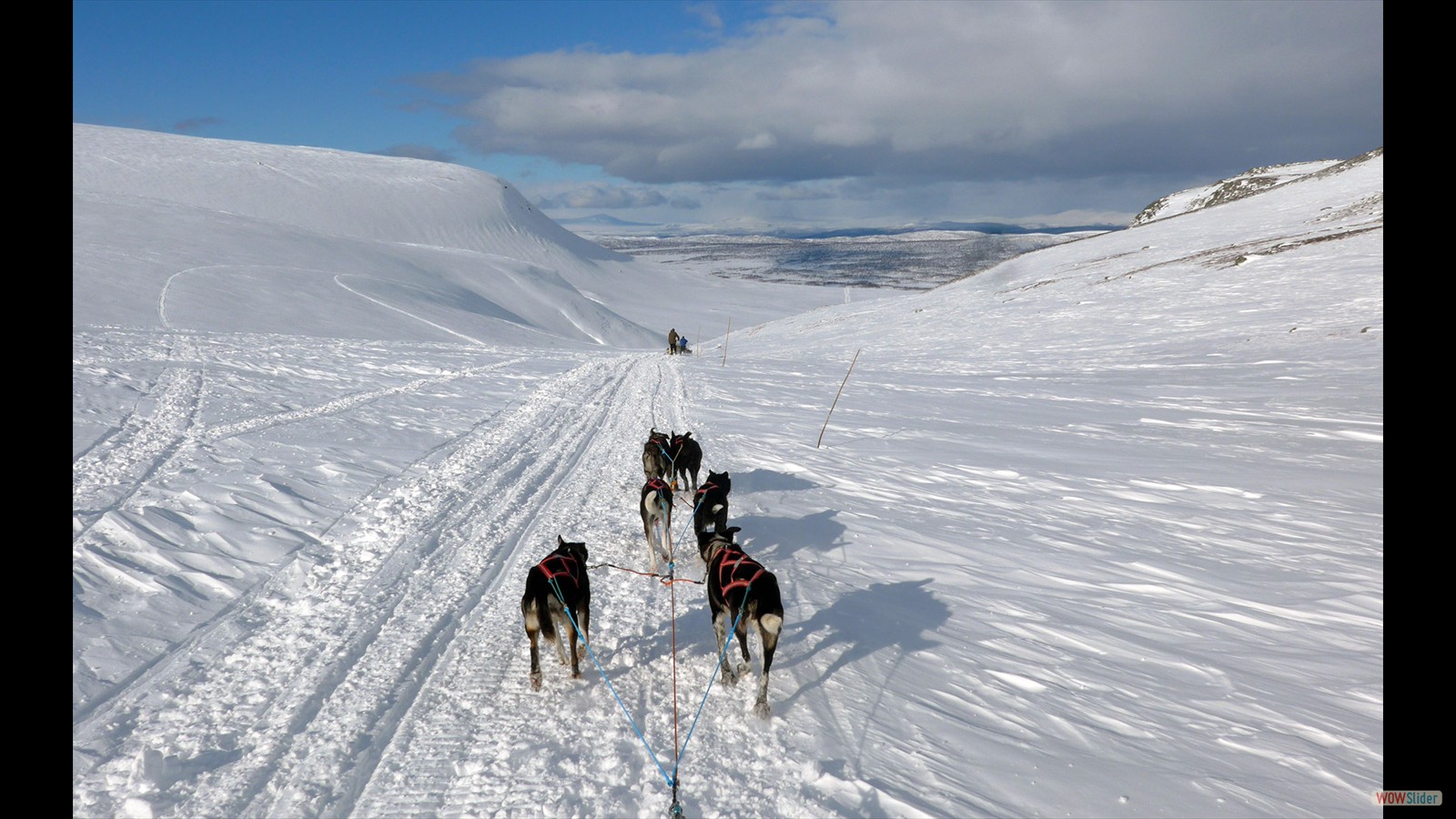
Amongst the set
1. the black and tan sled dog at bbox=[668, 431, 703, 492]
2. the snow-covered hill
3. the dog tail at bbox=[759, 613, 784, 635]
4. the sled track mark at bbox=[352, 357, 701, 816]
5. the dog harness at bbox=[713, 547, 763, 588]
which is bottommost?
the sled track mark at bbox=[352, 357, 701, 816]

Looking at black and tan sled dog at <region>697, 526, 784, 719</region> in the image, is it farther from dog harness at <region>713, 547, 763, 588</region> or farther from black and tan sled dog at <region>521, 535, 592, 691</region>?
black and tan sled dog at <region>521, 535, 592, 691</region>

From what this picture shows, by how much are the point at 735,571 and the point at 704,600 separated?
167cm

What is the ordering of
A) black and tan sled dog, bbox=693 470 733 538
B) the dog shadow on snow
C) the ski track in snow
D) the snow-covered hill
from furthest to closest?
the snow-covered hill < black and tan sled dog, bbox=693 470 733 538 < the dog shadow on snow < the ski track in snow

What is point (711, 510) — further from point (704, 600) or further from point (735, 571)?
point (735, 571)

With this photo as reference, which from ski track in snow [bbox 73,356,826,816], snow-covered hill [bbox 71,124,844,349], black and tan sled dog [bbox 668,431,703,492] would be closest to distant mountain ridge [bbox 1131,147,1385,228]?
snow-covered hill [bbox 71,124,844,349]

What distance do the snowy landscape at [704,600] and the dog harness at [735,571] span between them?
69cm

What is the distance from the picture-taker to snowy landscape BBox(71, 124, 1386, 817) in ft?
11.8

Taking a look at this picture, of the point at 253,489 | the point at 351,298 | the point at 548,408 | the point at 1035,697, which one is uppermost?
the point at 351,298

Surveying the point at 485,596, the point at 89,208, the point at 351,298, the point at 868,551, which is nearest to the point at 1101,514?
the point at 868,551

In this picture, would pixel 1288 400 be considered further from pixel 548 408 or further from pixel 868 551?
pixel 548 408

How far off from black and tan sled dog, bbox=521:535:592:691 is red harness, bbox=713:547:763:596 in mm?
932

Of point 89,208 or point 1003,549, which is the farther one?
point 89,208
